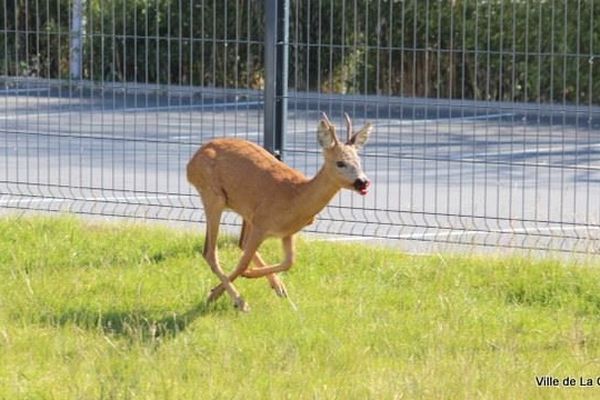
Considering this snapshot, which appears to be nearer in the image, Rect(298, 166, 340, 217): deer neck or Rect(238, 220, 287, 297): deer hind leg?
Rect(298, 166, 340, 217): deer neck

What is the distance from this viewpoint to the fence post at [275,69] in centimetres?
1103

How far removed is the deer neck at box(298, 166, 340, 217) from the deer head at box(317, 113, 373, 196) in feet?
0.22

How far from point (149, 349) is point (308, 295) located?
1.84 m

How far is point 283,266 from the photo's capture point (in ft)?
29.5

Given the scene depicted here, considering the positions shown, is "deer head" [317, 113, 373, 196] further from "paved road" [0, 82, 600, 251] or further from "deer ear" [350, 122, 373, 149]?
"paved road" [0, 82, 600, 251]

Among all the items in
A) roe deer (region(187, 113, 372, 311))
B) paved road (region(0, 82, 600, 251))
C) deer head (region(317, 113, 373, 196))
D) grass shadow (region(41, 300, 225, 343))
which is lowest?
paved road (region(0, 82, 600, 251))

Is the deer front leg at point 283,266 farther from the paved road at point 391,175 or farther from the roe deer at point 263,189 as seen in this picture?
the paved road at point 391,175

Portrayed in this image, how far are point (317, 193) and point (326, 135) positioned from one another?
0.33 metres

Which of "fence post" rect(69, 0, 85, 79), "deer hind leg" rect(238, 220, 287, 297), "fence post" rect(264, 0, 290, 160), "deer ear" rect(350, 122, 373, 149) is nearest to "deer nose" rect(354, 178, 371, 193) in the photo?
"deer ear" rect(350, 122, 373, 149)

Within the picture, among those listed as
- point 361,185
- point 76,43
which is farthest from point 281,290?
point 76,43

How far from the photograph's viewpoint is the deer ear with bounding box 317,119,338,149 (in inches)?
344

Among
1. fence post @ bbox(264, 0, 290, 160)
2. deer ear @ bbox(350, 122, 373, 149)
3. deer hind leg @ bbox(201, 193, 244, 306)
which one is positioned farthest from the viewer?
fence post @ bbox(264, 0, 290, 160)

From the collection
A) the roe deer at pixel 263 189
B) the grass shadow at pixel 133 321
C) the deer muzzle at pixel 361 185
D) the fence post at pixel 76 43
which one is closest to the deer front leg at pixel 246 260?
the roe deer at pixel 263 189

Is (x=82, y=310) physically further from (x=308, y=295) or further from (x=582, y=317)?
(x=582, y=317)
